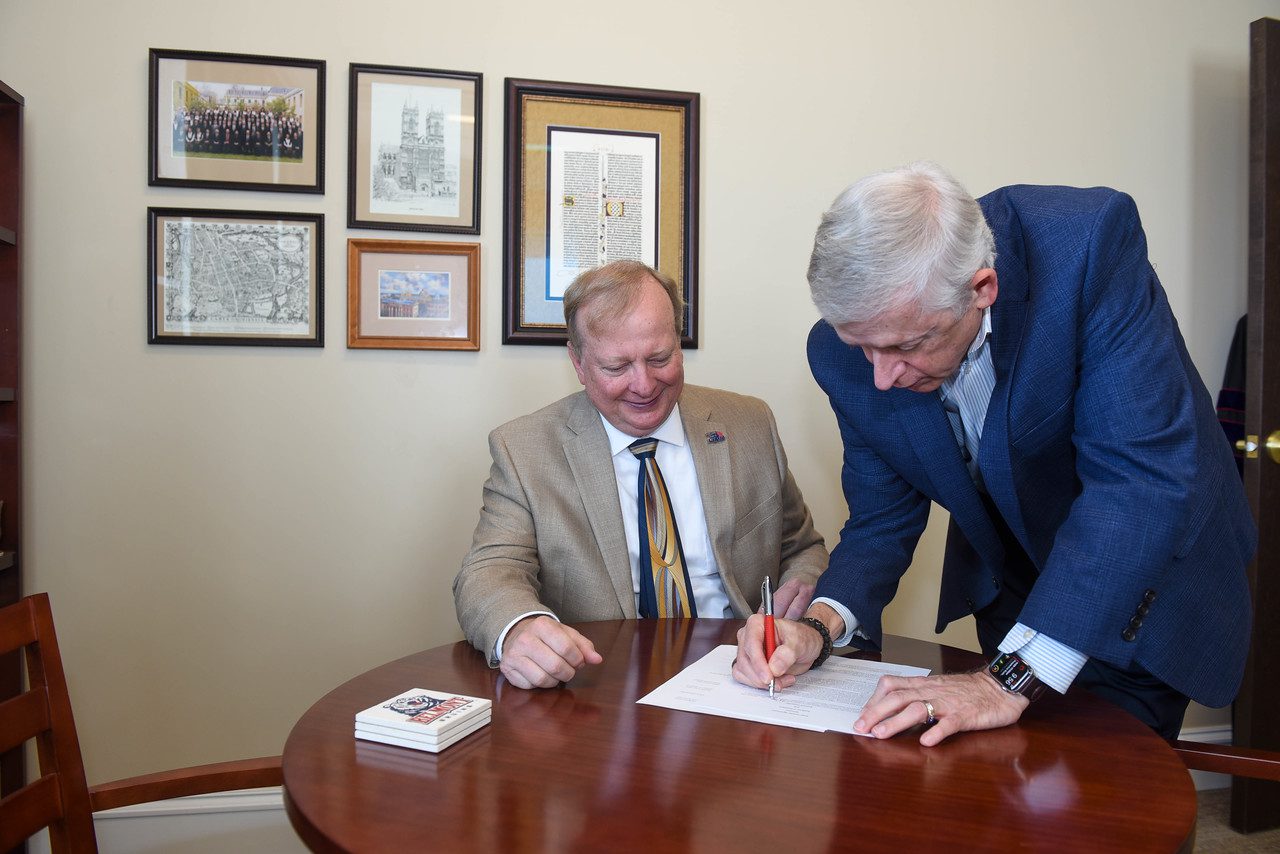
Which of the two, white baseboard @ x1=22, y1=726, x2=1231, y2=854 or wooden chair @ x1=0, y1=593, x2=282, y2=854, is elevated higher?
wooden chair @ x1=0, y1=593, x2=282, y2=854

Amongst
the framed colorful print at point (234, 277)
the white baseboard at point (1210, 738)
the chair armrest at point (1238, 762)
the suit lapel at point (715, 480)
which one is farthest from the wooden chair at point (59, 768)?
the white baseboard at point (1210, 738)

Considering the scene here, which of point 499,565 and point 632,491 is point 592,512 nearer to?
point 632,491

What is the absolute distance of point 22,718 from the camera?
137 cm

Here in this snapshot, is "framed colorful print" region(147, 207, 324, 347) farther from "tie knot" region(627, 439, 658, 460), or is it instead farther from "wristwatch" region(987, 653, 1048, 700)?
"wristwatch" region(987, 653, 1048, 700)

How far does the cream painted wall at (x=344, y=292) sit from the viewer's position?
8.41 ft

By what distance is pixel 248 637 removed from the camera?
8.87 feet

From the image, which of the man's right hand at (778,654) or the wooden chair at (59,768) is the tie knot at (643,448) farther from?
the wooden chair at (59,768)

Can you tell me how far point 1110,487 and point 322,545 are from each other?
2.06 metres

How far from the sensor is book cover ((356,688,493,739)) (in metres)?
1.28

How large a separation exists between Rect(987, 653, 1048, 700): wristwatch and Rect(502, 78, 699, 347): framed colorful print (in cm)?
164

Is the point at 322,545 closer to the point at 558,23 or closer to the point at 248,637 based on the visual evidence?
the point at 248,637

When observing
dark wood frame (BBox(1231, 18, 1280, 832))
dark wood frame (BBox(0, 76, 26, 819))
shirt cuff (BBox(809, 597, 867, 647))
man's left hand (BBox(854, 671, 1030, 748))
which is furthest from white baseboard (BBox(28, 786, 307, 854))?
dark wood frame (BBox(1231, 18, 1280, 832))

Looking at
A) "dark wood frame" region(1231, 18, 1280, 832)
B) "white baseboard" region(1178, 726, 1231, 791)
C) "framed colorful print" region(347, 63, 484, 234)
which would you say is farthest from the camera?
"white baseboard" region(1178, 726, 1231, 791)

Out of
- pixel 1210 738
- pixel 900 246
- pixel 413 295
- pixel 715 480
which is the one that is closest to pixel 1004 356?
pixel 900 246
